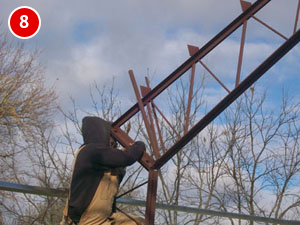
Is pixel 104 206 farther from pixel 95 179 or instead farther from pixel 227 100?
pixel 227 100

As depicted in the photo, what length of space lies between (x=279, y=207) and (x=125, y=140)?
51.9 ft

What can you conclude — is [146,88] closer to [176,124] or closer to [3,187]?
[3,187]

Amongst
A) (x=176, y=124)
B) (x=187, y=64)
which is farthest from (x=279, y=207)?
(x=187, y=64)

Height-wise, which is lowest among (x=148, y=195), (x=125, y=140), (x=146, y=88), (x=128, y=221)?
(x=128, y=221)

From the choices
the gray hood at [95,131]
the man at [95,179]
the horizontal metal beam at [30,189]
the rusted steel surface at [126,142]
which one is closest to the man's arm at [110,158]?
the man at [95,179]

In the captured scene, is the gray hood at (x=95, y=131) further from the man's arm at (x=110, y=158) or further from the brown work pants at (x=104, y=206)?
the brown work pants at (x=104, y=206)

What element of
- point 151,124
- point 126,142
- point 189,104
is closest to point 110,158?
point 126,142

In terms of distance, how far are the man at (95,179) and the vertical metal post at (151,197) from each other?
527 mm

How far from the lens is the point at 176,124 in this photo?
67.2 feet

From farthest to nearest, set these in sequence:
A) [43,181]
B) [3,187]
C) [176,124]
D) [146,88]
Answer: [176,124] → [43,181] → [146,88] → [3,187]

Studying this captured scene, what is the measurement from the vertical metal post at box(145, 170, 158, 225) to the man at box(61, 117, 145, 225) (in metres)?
0.53

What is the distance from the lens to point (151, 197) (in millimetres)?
5258

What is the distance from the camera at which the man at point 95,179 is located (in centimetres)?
442

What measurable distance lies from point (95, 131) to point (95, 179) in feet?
1.89
